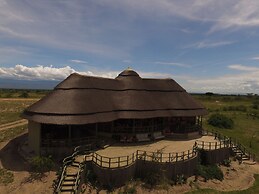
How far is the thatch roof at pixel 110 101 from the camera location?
21.8 meters

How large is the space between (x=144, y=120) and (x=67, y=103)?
9.24 meters

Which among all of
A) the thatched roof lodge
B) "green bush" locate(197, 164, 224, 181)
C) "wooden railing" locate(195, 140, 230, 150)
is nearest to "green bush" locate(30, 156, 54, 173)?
the thatched roof lodge

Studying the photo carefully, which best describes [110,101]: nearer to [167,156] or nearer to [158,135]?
[158,135]

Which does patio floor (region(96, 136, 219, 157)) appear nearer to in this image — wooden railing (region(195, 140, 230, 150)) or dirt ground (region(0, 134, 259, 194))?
dirt ground (region(0, 134, 259, 194))

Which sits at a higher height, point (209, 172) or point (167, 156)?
point (167, 156)

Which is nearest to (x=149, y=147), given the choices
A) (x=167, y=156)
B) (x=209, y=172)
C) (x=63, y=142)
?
(x=167, y=156)

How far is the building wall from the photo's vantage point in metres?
21.6

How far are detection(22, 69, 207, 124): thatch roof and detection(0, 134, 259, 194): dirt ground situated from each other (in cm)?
414

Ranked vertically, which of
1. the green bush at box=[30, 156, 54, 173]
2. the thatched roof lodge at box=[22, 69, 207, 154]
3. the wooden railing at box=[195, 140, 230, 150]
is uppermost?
the thatched roof lodge at box=[22, 69, 207, 154]

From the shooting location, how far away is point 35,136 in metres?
22.2

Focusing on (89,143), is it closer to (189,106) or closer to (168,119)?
(168,119)

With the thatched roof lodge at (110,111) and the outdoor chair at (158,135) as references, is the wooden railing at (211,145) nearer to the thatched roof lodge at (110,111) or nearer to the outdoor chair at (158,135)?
the thatched roof lodge at (110,111)

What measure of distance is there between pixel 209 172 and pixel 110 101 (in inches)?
478

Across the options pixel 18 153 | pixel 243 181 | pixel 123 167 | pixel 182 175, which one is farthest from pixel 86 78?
pixel 243 181
